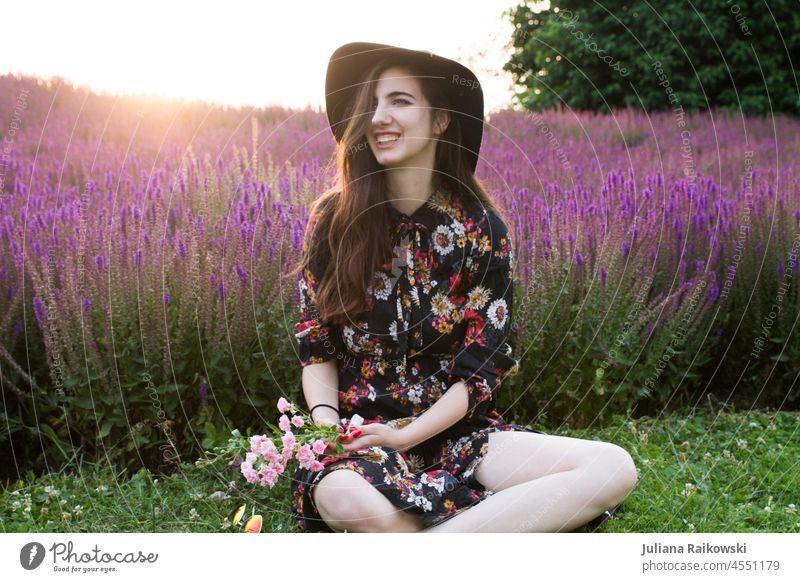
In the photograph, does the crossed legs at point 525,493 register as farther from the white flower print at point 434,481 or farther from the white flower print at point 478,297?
the white flower print at point 478,297

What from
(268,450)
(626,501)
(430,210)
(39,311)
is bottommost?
(626,501)

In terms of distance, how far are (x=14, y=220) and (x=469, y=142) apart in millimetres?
1920

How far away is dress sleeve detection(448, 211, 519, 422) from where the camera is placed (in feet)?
8.18

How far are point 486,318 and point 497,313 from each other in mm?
38

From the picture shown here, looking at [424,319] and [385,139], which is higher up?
[385,139]

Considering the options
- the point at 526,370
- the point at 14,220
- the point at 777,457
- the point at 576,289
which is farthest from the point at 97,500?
the point at 777,457

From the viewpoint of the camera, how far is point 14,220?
3.45 meters

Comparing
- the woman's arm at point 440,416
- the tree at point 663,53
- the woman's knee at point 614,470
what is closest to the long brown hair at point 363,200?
the woman's arm at point 440,416

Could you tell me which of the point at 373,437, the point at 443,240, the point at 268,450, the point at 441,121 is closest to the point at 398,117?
the point at 441,121

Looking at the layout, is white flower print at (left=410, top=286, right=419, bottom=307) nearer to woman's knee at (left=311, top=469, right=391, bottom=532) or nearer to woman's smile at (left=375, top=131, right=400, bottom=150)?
woman's smile at (left=375, top=131, right=400, bottom=150)

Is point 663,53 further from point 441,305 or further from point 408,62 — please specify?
point 441,305

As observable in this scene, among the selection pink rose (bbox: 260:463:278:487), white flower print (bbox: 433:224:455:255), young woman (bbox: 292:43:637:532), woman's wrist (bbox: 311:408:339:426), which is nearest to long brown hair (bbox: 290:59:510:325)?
young woman (bbox: 292:43:637:532)

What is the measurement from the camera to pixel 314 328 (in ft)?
8.71
